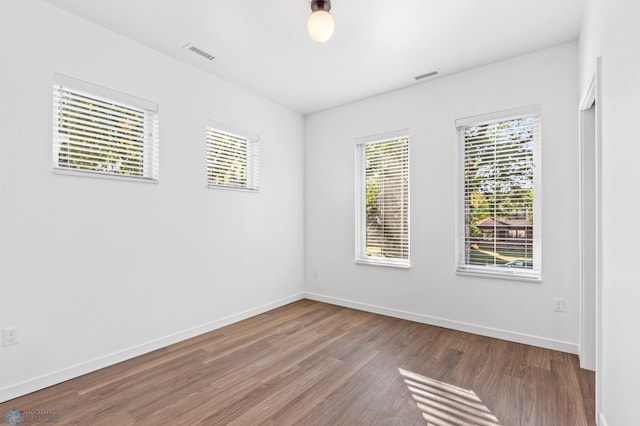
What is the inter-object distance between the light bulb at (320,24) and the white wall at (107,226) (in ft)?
5.84

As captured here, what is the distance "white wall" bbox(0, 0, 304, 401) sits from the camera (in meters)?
2.22

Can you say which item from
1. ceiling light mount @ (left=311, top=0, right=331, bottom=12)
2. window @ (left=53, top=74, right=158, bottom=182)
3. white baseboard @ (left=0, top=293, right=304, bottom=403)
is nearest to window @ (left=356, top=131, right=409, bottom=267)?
white baseboard @ (left=0, top=293, right=304, bottom=403)

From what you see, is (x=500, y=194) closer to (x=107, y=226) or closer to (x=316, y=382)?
(x=316, y=382)

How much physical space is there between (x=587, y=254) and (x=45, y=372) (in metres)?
4.26

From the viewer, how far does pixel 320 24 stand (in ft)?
6.92

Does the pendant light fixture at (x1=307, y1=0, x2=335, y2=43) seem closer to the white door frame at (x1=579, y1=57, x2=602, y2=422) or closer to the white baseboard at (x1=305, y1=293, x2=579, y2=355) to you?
the white door frame at (x1=579, y1=57, x2=602, y2=422)

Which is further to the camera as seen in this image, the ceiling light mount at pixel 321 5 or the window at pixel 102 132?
the window at pixel 102 132

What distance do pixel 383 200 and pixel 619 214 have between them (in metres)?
A: 2.79

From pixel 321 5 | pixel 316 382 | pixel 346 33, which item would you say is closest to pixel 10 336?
pixel 316 382

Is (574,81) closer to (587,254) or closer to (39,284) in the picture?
(587,254)

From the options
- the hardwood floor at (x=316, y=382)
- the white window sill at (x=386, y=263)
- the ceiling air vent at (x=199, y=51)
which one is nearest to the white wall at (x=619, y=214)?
the hardwood floor at (x=316, y=382)

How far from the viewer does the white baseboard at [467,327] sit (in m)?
2.90

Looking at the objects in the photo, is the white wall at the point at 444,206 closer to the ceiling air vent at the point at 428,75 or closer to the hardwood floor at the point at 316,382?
A: the ceiling air vent at the point at 428,75

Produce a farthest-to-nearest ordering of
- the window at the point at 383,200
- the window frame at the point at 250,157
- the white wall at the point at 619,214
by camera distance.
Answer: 1. the window at the point at 383,200
2. the window frame at the point at 250,157
3. the white wall at the point at 619,214
